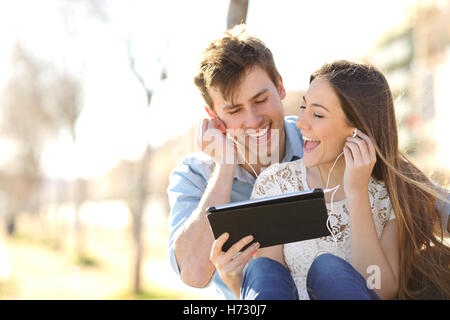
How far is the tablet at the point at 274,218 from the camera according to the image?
2.34m

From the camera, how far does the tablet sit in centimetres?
234

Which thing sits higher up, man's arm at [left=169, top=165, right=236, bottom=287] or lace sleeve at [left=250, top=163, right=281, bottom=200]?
lace sleeve at [left=250, top=163, right=281, bottom=200]

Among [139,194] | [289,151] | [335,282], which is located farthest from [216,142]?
[139,194]

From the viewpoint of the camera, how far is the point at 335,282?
226 centimetres

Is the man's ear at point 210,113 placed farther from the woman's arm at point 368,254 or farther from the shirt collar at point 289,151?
A: the woman's arm at point 368,254

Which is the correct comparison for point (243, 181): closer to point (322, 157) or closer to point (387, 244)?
point (322, 157)

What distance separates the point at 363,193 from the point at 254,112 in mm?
937

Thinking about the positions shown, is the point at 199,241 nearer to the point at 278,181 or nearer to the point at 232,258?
the point at 232,258

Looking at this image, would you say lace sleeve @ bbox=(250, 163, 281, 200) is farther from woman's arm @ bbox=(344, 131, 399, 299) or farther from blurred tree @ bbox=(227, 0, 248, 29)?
blurred tree @ bbox=(227, 0, 248, 29)

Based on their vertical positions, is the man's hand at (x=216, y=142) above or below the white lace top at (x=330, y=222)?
above

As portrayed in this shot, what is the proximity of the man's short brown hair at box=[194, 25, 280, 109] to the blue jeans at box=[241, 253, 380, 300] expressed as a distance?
1282mm

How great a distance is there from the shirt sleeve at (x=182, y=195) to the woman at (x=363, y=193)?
1.63 ft

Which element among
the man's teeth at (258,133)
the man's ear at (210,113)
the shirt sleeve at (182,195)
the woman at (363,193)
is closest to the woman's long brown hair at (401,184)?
the woman at (363,193)

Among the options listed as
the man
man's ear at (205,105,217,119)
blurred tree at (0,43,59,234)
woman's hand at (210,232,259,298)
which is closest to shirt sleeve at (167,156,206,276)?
the man
